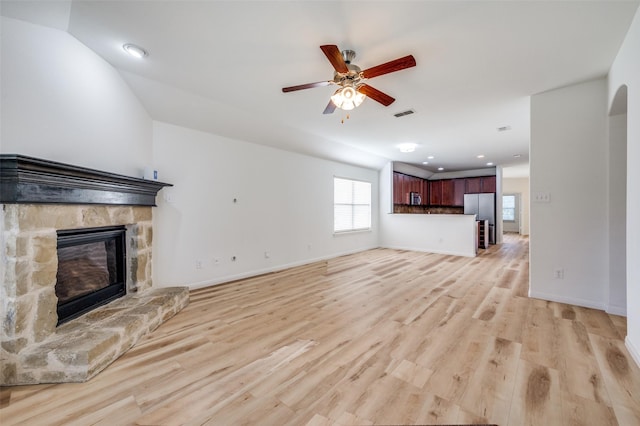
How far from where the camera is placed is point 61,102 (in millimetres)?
2143

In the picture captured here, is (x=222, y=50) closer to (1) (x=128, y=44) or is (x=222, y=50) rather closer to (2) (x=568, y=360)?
(1) (x=128, y=44)

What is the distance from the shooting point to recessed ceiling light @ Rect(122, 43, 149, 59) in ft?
7.48

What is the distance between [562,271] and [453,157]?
14.4ft

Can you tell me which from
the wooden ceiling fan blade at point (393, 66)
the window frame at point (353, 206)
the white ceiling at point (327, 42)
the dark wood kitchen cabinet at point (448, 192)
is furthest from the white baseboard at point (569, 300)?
the dark wood kitchen cabinet at point (448, 192)

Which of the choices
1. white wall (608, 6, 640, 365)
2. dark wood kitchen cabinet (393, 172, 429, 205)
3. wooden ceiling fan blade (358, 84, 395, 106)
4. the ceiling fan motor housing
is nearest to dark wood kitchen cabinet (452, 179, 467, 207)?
dark wood kitchen cabinet (393, 172, 429, 205)

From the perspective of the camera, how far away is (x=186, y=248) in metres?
3.71

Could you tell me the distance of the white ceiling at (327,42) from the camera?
1.87m

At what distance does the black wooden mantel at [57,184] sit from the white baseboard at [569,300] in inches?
Answer: 197

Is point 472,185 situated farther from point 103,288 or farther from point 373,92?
point 103,288

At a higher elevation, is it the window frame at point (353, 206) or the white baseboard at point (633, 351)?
the window frame at point (353, 206)

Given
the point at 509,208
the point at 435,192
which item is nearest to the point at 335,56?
the point at 435,192

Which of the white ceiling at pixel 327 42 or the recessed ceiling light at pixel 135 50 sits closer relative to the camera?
the white ceiling at pixel 327 42

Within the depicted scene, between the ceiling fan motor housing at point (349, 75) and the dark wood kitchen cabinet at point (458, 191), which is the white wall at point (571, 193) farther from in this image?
the dark wood kitchen cabinet at point (458, 191)

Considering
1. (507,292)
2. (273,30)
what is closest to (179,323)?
(273,30)
